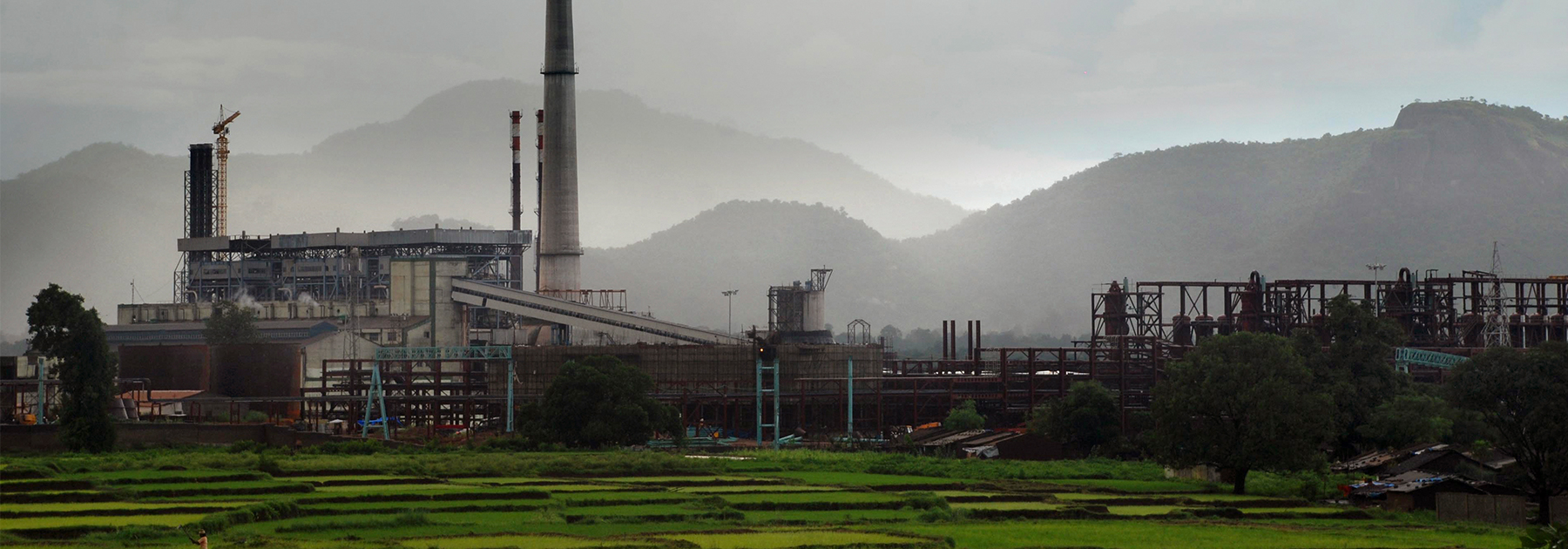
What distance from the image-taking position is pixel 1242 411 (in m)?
62.6

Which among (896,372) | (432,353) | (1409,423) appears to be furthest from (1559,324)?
(432,353)

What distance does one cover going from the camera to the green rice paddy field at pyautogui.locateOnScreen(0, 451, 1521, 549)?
1677 inches

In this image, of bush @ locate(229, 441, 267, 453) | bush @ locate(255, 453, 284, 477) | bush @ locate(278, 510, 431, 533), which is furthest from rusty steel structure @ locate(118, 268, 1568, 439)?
bush @ locate(278, 510, 431, 533)

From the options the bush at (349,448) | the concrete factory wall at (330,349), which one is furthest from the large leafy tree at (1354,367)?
the concrete factory wall at (330,349)

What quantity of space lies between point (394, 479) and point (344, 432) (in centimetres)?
4297

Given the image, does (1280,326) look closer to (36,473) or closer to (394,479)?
(394,479)

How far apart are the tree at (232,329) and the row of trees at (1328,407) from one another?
253ft

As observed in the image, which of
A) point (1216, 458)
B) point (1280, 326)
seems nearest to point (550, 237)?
point (1280, 326)

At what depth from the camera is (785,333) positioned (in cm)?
13312

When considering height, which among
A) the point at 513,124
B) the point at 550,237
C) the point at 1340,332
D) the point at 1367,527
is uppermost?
the point at 513,124

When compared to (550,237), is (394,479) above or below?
below

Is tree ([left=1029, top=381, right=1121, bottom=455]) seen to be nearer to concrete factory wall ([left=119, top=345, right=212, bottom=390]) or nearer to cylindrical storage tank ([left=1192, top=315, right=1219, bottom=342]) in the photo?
cylindrical storage tank ([left=1192, top=315, right=1219, bottom=342])

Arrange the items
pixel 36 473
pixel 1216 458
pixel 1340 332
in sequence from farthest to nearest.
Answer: pixel 1340 332 < pixel 1216 458 < pixel 36 473

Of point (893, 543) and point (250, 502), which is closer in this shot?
point (893, 543)
